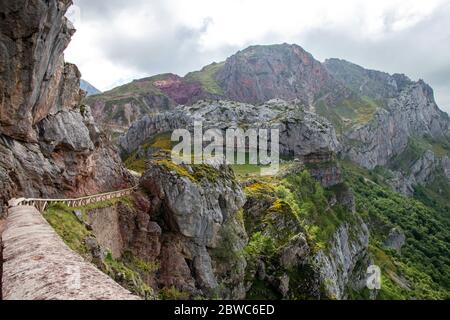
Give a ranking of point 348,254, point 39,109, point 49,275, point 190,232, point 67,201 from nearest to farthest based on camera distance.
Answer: point 49,275
point 67,201
point 39,109
point 190,232
point 348,254

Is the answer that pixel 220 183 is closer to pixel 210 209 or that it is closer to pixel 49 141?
pixel 210 209

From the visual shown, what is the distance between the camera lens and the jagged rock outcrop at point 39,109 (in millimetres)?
23953

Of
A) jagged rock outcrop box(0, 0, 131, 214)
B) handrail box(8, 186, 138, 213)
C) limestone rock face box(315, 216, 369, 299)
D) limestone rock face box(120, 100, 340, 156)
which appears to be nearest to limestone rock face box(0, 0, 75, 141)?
jagged rock outcrop box(0, 0, 131, 214)

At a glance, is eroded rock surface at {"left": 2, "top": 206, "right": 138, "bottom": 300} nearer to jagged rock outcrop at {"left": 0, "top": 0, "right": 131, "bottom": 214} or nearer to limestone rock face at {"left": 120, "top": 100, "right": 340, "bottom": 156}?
jagged rock outcrop at {"left": 0, "top": 0, "right": 131, "bottom": 214}

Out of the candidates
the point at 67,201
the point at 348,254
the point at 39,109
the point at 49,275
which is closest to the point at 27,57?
the point at 39,109

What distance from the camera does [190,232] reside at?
3356 centimetres

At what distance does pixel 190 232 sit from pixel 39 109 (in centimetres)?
1527

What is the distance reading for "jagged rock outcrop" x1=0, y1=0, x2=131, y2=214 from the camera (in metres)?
24.0

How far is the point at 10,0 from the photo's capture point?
74.3 ft

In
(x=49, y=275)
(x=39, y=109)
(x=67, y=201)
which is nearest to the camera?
(x=49, y=275)

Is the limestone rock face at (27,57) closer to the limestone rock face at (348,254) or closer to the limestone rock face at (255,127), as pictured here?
the limestone rock face at (348,254)

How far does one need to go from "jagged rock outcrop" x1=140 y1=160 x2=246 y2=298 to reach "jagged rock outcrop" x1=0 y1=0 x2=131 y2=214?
7.07 m

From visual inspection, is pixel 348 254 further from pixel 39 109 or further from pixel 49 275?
pixel 49 275
